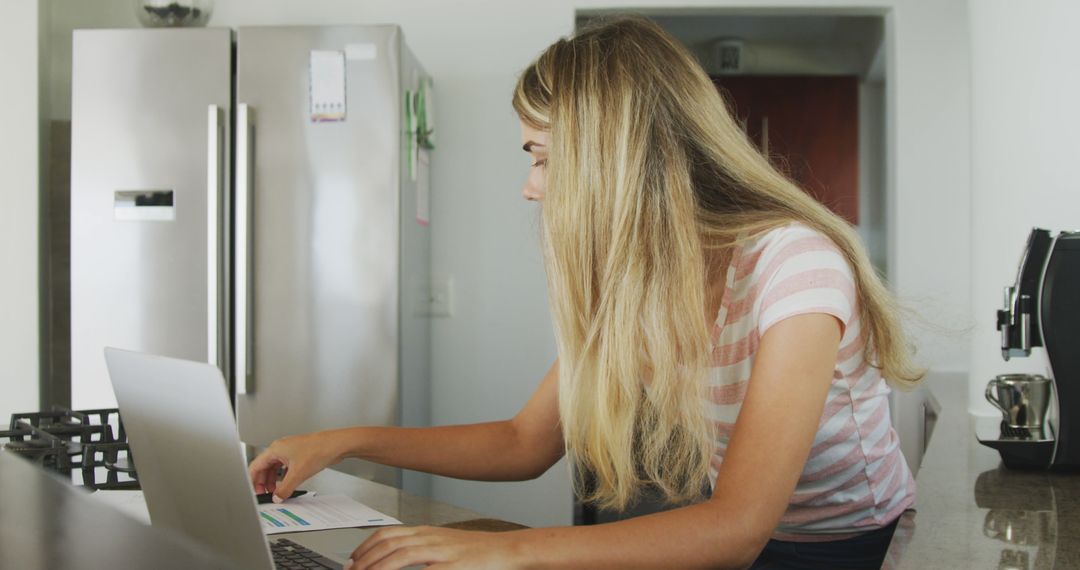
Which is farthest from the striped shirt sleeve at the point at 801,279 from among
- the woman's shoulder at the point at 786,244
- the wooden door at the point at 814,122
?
the wooden door at the point at 814,122

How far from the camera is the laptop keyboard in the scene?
2.93ft

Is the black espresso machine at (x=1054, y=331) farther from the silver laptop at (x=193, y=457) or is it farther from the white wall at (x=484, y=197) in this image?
Result: the white wall at (x=484, y=197)

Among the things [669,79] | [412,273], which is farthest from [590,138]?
[412,273]

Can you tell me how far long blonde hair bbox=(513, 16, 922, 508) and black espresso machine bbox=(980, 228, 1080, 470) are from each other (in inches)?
17.5

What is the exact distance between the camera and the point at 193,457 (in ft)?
2.57

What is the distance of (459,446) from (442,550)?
0.58 m

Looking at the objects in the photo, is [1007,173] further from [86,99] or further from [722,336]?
[86,99]

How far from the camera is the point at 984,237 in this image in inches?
88.1

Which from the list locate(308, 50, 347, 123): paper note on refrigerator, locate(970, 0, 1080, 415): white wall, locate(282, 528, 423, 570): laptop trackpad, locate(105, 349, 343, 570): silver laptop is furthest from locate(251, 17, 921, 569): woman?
locate(308, 50, 347, 123): paper note on refrigerator

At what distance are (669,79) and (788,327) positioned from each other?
313 millimetres

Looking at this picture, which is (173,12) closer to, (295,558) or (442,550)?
(295,558)

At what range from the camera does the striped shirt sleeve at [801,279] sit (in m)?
0.98

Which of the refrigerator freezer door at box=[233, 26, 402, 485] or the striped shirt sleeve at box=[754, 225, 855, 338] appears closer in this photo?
the striped shirt sleeve at box=[754, 225, 855, 338]

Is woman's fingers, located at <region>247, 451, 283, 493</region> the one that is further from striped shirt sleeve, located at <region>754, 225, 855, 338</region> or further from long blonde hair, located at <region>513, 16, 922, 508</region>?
striped shirt sleeve, located at <region>754, 225, 855, 338</region>
